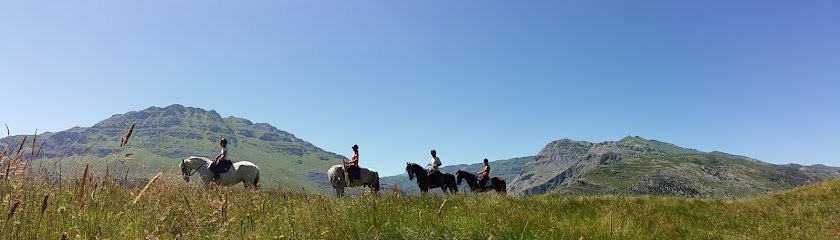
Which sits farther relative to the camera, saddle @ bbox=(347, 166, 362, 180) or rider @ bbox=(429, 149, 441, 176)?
rider @ bbox=(429, 149, 441, 176)

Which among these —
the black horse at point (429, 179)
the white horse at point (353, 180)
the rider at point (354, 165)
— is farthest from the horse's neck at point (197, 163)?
the black horse at point (429, 179)

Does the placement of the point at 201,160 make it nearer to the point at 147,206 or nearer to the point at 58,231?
the point at 147,206

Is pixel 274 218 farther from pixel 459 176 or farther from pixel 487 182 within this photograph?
pixel 487 182

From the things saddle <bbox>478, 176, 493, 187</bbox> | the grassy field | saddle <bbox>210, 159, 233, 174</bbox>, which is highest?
saddle <bbox>210, 159, 233, 174</bbox>

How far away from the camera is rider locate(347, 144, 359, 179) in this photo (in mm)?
24909

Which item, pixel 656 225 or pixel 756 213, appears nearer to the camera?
pixel 656 225

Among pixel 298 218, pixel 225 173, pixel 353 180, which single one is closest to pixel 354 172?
pixel 353 180

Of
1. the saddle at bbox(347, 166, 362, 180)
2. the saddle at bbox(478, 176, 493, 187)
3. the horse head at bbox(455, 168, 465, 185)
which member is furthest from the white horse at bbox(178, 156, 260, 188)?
the saddle at bbox(478, 176, 493, 187)

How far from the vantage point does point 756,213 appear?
14711 mm

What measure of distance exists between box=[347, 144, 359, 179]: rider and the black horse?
3.73 m

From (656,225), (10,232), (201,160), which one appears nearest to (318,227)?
(10,232)

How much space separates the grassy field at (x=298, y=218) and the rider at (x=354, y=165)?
12494 mm

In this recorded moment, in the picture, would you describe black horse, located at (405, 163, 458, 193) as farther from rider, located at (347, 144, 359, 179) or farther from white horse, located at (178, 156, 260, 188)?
white horse, located at (178, 156, 260, 188)

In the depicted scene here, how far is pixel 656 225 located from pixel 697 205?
7.62 m
